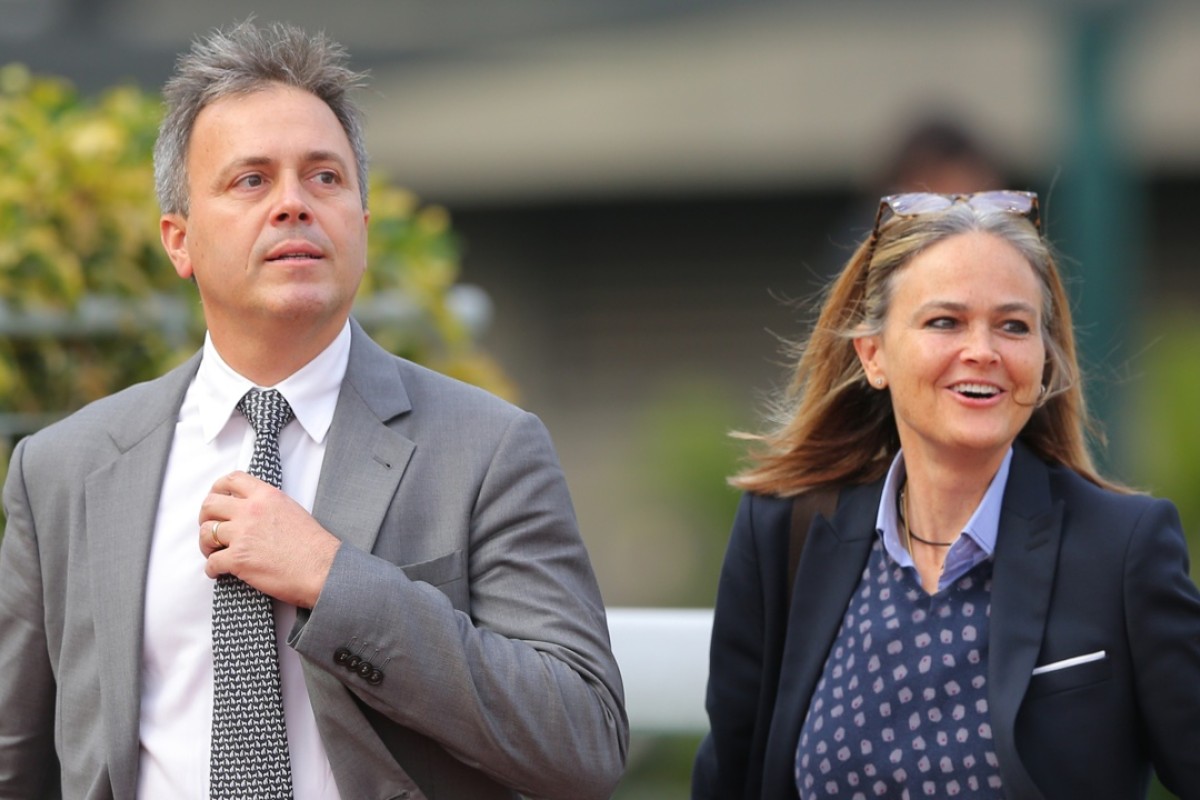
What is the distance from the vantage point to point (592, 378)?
13430 mm

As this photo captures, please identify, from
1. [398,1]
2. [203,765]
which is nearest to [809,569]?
[203,765]

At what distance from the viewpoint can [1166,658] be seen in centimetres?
270

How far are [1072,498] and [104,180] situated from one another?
262 centimetres

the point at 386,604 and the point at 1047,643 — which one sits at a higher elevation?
Result: the point at 386,604

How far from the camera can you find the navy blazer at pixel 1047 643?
2705 mm

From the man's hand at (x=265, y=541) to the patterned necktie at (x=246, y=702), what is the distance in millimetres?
75

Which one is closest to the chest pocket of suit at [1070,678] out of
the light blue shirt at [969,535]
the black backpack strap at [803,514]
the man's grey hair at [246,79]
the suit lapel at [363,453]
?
the light blue shirt at [969,535]

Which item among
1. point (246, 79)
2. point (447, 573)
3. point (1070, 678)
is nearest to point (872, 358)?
point (1070, 678)

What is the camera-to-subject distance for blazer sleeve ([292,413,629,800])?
8.21 feet

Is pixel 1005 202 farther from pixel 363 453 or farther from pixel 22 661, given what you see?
pixel 22 661

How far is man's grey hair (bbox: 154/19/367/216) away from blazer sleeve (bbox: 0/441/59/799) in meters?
0.56

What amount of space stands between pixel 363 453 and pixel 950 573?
3.07 ft

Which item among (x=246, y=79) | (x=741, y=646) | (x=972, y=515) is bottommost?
(x=741, y=646)

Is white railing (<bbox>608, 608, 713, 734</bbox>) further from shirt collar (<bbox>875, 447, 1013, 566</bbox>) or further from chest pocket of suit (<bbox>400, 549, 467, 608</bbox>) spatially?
chest pocket of suit (<bbox>400, 549, 467, 608</bbox>)
